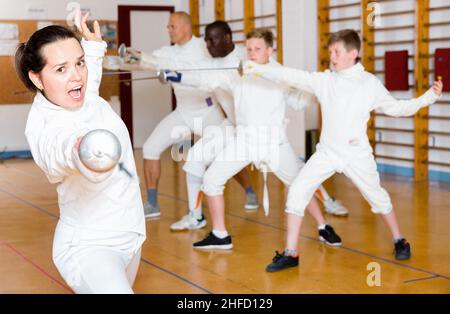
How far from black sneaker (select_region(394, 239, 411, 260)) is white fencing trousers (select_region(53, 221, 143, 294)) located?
2.18 m

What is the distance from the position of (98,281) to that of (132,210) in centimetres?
28

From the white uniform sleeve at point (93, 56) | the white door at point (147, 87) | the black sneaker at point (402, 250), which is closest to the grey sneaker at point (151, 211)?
the black sneaker at point (402, 250)

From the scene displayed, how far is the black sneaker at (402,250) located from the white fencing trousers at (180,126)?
1.75 meters

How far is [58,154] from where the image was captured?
158 centimetres

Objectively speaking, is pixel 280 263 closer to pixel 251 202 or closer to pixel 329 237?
pixel 329 237

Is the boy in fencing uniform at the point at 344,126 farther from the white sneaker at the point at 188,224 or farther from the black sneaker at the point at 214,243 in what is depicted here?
the white sneaker at the point at 188,224

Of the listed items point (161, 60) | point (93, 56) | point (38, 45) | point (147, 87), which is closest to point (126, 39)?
point (147, 87)

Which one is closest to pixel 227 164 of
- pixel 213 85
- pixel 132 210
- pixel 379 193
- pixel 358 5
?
pixel 213 85

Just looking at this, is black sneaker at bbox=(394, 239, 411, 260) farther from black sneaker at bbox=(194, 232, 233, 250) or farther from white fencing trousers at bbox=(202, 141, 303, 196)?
black sneaker at bbox=(194, 232, 233, 250)

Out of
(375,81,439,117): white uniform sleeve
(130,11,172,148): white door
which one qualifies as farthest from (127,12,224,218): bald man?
(130,11,172,148): white door

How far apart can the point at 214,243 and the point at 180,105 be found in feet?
4.34

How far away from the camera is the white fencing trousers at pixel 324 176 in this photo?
12.1ft

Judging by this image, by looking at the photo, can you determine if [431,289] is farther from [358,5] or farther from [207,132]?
[358,5]
